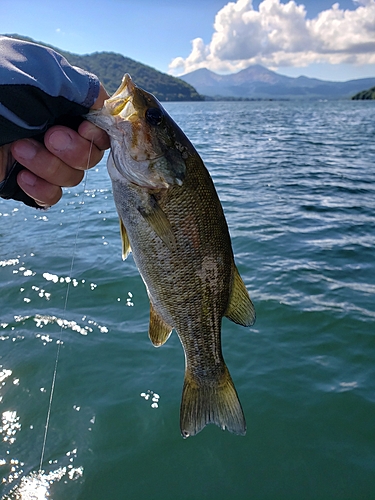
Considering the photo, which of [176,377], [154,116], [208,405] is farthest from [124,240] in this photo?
[176,377]

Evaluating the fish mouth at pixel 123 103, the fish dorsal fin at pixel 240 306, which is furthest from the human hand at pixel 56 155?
the fish dorsal fin at pixel 240 306

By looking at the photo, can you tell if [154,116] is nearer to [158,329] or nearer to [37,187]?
[37,187]

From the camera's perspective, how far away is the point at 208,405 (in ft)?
9.84

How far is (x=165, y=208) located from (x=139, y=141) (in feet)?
1.44

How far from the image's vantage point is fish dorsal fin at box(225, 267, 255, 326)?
284 centimetres

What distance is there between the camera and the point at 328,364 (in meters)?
5.80

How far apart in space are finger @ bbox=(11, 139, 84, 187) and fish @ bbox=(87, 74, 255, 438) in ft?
1.07

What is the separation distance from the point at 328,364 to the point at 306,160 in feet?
55.2

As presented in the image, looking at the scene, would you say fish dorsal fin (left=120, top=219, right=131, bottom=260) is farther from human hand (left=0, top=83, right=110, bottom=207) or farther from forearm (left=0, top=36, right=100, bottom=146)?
forearm (left=0, top=36, right=100, bottom=146)

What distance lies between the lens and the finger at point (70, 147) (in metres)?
Result: 2.41

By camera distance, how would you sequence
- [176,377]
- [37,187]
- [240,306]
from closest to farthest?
[37,187], [240,306], [176,377]

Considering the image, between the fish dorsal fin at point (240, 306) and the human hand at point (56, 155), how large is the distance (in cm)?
128

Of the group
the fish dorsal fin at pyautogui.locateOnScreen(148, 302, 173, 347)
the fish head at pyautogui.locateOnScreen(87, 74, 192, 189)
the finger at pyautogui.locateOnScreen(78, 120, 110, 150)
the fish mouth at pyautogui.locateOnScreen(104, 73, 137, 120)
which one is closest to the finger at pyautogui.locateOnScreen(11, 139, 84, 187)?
the finger at pyautogui.locateOnScreen(78, 120, 110, 150)

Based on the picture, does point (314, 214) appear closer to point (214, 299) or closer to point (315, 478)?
point (315, 478)
